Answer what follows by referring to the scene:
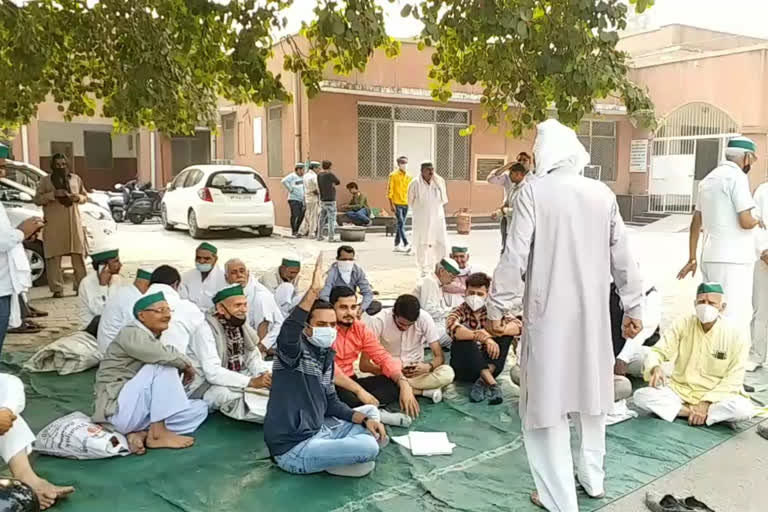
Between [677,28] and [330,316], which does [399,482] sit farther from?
[677,28]

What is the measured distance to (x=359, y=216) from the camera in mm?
16234

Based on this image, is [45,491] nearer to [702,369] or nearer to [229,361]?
[229,361]

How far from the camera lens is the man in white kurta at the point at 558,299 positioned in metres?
3.32

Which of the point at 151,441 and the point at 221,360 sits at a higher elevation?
the point at 221,360

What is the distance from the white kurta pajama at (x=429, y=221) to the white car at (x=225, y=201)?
18.4 feet

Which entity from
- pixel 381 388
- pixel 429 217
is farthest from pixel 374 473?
pixel 429 217

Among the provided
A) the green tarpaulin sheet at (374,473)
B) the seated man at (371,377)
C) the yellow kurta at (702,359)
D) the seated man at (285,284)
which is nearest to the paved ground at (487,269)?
the green tarpaulin sheet at (374,473)

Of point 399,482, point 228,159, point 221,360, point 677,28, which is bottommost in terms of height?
point 399,482

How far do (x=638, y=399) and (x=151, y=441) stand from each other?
10.6 ft

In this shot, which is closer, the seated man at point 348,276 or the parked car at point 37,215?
the seated man at point 348,276

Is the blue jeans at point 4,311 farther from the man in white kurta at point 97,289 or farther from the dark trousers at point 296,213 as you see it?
the dark trousers at point 296,213

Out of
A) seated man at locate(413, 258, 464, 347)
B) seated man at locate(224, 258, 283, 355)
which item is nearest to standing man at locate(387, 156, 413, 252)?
seated man at locate(413, 258, 464, 347)

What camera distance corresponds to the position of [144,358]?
13.4 ft

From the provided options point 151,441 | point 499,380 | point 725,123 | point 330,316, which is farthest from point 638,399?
point 725,123
